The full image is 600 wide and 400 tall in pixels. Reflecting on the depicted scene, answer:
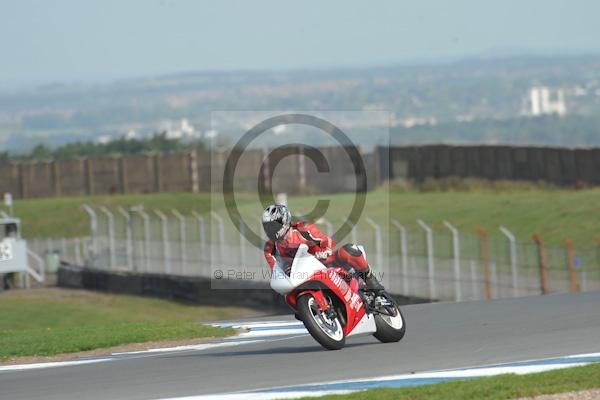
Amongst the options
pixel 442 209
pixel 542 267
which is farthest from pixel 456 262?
pixel 442 209

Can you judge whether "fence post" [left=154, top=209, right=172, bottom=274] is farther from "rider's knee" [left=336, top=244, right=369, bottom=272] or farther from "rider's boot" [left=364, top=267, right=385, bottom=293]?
"rider's knee" [left=336, top=244, right=369, bottom=272]

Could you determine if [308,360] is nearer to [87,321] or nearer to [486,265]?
[486,265]

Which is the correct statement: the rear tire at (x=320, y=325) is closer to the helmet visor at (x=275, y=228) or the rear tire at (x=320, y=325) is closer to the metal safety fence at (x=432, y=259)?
the helmet visor at (x=275, y=228)

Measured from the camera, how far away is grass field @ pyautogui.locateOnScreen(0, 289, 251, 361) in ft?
53.3

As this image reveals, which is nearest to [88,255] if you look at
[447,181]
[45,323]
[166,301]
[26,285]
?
[26,285]

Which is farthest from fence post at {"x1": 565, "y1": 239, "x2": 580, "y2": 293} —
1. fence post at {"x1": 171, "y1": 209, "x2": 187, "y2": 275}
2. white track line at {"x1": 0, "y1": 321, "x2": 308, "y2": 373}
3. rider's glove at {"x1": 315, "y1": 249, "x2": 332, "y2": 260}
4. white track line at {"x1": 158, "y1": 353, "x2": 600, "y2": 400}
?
white track line at {"x1": 158, "y1": 353, "x2": 600, "y2": 400}

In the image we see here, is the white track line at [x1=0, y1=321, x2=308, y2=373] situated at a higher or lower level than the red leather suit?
lower

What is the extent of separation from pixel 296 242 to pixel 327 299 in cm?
66

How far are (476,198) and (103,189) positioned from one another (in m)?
32.3

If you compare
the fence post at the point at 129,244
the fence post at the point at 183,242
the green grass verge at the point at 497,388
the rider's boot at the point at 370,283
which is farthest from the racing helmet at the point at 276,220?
the fence post at the point at 129,244

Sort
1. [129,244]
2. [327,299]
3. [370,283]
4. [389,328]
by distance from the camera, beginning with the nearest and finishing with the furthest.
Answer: [327,299] < [370,283] < [389,328] < [129,244]

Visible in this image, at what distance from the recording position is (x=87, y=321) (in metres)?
31.6

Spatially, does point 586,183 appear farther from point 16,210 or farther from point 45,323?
point 16,210

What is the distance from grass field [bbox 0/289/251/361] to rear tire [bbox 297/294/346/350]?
3335 millimetres
